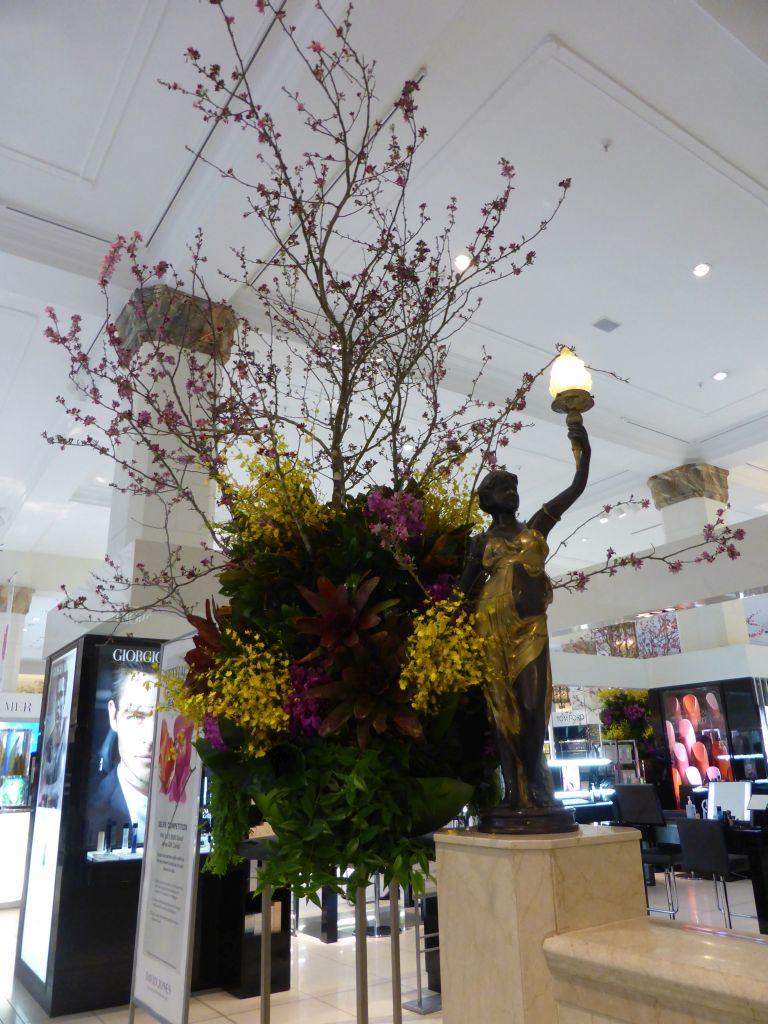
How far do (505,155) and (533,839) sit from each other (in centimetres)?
484

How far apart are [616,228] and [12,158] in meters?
4.12

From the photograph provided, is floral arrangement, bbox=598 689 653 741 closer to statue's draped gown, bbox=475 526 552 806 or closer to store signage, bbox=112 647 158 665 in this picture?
store signage, bbox=112 647 158 665

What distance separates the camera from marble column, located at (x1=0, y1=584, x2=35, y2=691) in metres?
11.9

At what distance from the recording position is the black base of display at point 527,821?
1.23 metres

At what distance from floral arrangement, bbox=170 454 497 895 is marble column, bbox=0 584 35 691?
11.8 metres

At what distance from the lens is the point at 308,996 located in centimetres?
474

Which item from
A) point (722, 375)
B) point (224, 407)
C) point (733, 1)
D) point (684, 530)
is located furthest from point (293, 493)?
point (684, 530)

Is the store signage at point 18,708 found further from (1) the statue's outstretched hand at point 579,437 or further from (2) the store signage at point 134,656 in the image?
(1) the statue's outstretched hand at point 579,437

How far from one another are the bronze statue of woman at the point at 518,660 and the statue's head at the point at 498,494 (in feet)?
0.14

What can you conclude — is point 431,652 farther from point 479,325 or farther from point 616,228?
point 479,325

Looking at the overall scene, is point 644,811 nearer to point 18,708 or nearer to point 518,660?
point 18,708

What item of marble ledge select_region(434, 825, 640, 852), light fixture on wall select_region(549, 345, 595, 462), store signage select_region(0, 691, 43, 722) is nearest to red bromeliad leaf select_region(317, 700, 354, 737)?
marble ledge select_region(434, 825, 640, 852)

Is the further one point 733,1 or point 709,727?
point 709,727

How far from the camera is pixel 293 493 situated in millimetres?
1477
